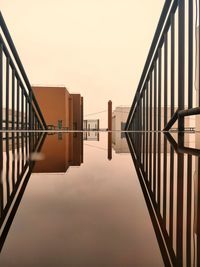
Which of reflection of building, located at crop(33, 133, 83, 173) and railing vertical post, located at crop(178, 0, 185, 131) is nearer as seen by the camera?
reflection of building, located at crop(33, 133, 83, 173)

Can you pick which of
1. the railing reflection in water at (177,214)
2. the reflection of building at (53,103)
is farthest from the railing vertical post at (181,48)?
the reflection of building at (53,103)

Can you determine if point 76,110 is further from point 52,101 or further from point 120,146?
point 120,146

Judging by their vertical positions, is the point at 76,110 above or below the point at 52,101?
below

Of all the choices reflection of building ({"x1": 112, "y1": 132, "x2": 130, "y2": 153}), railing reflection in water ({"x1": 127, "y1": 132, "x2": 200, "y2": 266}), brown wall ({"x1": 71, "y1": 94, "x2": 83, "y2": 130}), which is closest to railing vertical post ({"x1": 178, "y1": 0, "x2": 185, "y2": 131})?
reflection of building ({"x1": 112, "y1": 132, "x2": 130, "y2": 153})

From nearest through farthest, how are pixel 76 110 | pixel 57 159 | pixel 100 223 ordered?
1. pixel 100 223
2. pixel 57 159
3. pixel 76 110

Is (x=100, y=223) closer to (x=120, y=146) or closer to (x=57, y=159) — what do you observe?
(x=57, y=159)

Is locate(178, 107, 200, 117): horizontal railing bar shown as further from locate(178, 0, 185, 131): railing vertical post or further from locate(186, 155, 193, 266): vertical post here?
locate(186, 155, 193, 266): vertical post

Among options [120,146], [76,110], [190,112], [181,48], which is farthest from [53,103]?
[190,112]

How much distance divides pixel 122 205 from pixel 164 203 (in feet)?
0.35

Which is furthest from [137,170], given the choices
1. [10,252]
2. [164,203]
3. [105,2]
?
[105,2]

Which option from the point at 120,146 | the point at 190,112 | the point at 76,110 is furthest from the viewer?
the point at 76,110

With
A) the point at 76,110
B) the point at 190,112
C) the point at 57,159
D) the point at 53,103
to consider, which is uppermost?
the point at 53,103

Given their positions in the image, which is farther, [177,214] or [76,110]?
[76,110]

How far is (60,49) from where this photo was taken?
1113cm
